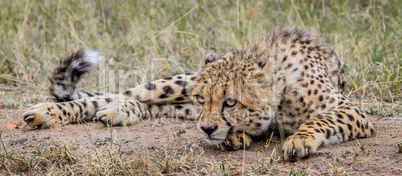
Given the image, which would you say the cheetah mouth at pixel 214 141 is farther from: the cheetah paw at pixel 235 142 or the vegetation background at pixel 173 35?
the vegetation background at pixel 173 35

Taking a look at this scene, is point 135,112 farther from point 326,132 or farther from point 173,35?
A: point 173,35

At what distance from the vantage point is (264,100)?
3.22 m

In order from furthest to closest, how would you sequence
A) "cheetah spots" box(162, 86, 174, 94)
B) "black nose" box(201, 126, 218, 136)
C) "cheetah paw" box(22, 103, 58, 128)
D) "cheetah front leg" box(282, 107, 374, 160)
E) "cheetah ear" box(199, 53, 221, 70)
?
"cheetah spots" box(162, 86, 174, 94)
"cheetah paw" box(22, 103, 58, 128)
"cheetah ear" box(199, 53, 221, 70)
"black nose" box(201, 126, 218, 136)
"cheetah front leg" box(282, 107, 374, 160)

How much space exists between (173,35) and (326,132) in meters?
3.45

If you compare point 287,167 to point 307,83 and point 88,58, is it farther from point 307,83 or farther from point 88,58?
point 88,58

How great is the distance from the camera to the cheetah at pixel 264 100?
9.98 feet

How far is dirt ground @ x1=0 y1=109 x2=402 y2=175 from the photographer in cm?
261

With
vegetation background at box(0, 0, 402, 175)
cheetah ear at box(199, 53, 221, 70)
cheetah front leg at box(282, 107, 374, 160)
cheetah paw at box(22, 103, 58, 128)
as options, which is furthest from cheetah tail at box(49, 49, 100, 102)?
cheetah front leg at box(282, 107, 374, 160)

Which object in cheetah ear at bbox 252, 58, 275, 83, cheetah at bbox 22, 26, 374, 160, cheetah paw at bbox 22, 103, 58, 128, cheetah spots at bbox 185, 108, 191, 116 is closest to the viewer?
cheetah at bbox 22, 26, 374, 160

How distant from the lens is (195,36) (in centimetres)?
605

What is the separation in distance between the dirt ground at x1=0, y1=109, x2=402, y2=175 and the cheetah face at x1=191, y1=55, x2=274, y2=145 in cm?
15

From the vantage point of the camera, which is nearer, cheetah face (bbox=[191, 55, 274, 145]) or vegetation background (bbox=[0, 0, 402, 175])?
cheetah face (bbox=[191, 55, 274, 145])

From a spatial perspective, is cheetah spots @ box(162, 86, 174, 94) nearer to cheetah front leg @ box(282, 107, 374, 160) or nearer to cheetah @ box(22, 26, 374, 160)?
cheetah @ box(22, 26, 374, 160)

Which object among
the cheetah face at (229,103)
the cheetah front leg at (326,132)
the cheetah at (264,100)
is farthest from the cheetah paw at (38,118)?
the cheetah front leg at (326,132)
